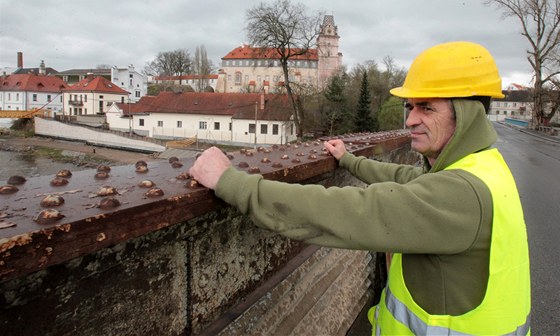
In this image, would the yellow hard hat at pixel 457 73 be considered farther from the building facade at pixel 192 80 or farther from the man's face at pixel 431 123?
the building facade at pixel 192 80

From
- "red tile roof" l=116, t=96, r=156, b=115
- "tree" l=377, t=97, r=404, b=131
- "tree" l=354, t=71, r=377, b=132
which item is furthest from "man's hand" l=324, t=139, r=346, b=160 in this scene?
"red tile roof" l=116, t=96, r=156, b=115

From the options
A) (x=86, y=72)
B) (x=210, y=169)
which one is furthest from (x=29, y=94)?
(x=210, y=169)

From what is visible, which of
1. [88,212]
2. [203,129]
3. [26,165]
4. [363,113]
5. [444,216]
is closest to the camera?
[88,212]

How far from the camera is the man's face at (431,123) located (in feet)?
5.83

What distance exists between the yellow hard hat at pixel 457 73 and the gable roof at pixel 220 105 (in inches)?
1745

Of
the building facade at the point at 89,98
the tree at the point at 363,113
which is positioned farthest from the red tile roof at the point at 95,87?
the tree at the point at 363,113

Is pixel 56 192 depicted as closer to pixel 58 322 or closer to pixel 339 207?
pixel 58 322

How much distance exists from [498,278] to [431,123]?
0.73m

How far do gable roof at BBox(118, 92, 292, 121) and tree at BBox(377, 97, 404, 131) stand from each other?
36.9 feet

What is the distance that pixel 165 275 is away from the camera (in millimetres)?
1457

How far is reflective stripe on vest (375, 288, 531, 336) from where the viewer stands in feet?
5.07

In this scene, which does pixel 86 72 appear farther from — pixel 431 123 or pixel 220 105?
pixel 431 123

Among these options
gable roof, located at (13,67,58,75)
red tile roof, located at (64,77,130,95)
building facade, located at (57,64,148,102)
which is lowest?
red tile roof, located at (64,77,130,95)

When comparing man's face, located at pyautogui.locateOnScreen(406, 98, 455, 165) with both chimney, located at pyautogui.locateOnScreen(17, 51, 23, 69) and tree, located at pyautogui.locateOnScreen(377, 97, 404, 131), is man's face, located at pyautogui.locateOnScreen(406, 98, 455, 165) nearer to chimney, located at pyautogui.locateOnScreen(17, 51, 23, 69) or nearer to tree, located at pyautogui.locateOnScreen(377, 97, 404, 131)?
tree, located at pyautogui.locateOnScreen(377, 97, 404, 131)
